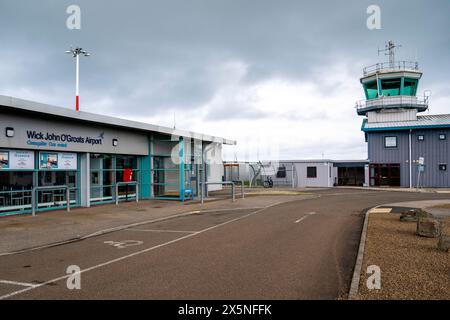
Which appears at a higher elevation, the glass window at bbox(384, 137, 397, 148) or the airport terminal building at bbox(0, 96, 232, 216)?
the glass window at bbox(384, 137, 397, 148)

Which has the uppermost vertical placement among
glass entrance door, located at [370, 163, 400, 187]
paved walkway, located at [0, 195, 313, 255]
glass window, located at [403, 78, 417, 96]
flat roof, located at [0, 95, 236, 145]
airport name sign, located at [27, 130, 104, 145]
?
glass window, located at [403, 78, 417, 96]

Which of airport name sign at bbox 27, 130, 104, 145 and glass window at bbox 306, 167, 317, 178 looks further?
glass window at bbox 306, 167, 317, 178

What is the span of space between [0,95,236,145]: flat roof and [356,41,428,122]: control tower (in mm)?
26143

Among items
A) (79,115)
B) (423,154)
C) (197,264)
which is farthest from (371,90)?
(197,264)

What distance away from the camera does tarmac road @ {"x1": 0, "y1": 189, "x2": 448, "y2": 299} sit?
19.1 ft

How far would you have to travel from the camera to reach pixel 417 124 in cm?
3841

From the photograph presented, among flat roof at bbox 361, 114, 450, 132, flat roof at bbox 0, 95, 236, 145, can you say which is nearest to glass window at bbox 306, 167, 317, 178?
flat roof at bbox 361, 114, 450, 132

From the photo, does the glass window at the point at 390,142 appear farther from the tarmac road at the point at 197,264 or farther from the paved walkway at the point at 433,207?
the tarmac road at the point at 197,264

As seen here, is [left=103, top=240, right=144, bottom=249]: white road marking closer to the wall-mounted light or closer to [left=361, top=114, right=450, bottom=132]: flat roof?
the wall-mounted light

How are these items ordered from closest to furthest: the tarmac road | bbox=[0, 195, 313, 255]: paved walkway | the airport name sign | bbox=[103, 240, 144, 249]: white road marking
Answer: the tarmac road, bbox=[103, 240, 144, 249]: white road marking, bbox=[0, 195, 313, 255]: paved walkway, the airport name sign

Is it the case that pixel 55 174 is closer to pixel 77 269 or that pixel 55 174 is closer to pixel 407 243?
pixel 77 269

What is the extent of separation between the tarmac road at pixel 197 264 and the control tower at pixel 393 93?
33.5 metres

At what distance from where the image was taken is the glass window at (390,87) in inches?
1662
